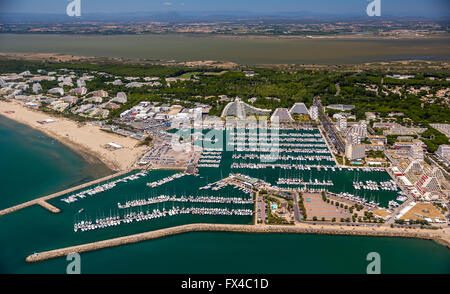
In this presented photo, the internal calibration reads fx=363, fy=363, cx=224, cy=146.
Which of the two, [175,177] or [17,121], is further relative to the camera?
[17,121]

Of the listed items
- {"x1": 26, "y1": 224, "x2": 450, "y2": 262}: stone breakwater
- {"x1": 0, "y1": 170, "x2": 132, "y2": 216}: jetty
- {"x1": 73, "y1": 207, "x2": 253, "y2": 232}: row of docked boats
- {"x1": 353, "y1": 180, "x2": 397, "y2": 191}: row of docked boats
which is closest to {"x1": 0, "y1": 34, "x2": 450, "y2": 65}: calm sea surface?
{"x1": 353, "y1": 180, "x2": 397, "y2": 191}: row of docked boats

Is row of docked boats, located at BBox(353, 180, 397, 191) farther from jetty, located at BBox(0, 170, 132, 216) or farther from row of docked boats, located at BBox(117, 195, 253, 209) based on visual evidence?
jetty, located at BBox(0, 170, 132, 216)

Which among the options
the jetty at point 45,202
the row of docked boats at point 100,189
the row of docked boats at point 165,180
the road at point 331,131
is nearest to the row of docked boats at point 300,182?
the road at point 331,131

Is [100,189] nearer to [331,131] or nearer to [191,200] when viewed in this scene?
[191,200]

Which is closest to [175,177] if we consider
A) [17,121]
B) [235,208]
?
[235,208]

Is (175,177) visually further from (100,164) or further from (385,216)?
(385,216)
